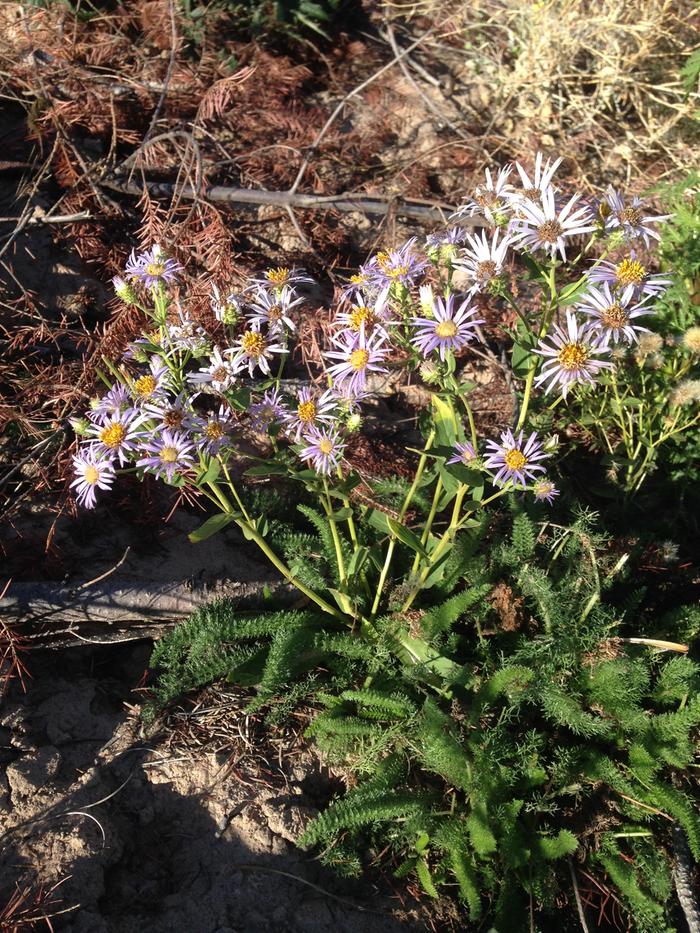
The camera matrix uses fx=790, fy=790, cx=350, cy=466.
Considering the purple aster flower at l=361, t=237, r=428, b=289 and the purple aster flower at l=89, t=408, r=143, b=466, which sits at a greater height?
the purple aster flower at l=361, t=237, r=428, b=289

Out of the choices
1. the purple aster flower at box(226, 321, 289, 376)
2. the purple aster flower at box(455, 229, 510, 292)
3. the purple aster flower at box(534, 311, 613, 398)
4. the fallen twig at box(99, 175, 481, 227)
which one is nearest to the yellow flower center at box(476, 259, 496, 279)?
the purple aster flower at box(455, 229, 510, 292)

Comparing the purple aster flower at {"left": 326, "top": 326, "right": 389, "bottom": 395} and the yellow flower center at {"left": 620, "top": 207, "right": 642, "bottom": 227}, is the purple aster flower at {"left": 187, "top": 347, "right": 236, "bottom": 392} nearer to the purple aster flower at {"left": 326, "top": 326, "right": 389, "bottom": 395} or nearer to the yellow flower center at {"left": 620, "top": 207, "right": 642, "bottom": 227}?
the purple aster flower at {"left": 326, "top": 326, "right": 389, "bottom": 395}

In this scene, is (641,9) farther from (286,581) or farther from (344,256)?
(286,581)

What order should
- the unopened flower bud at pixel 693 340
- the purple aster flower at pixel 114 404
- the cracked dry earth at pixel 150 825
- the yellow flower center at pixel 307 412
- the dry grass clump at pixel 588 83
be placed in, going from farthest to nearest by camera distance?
the dry grass clump at pixel 588 83, the unopened flower bud at pixel 693 340, the cracked dry earth at pixel 150 825, the yellow flower center at pixel 307 412, the purple aster flower at pixel 114 404

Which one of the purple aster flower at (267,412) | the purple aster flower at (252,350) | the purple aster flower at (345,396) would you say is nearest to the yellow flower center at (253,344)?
the purple aster flower at (252,350)

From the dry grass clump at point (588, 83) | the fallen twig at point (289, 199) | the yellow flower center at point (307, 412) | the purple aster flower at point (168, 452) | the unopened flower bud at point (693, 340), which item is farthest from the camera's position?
the dry grass clump at point (588, 83)

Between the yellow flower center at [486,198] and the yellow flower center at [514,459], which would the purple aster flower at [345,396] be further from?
the yellow flower center at [486,198]

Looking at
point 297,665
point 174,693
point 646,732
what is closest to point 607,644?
point 646,732
